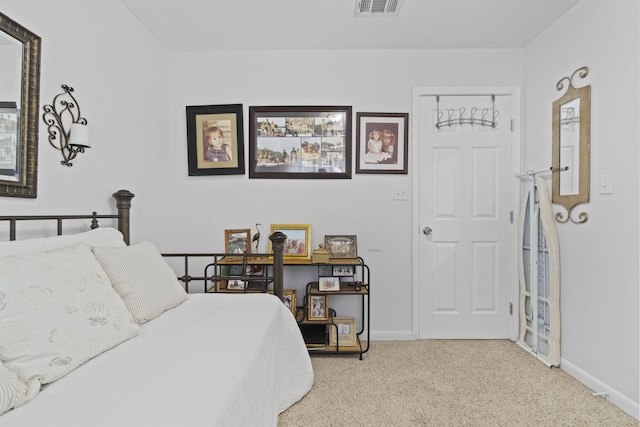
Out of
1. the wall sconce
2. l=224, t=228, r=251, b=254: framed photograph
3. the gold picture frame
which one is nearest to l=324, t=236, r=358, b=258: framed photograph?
the gold picture frame

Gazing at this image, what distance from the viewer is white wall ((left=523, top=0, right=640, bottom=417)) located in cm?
170

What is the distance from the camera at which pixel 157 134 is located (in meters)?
2.57

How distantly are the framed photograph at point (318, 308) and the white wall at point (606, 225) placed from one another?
1600mm

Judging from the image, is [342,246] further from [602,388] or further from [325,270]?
[602,388]

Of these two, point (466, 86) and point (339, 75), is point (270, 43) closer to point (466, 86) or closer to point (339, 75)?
point (339, 75)

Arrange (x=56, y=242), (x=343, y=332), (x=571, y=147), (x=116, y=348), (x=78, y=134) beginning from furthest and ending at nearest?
(x=343, y=332), (x=571, y=147), (x=78, y=134), (x=56, y=242), (x=116, y=348)

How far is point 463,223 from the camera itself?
271cm

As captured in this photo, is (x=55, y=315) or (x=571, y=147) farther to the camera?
(x=571, y=147)

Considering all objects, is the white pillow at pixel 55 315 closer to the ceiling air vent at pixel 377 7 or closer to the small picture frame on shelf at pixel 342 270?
the small picture frame on shelf at pixel 342 270

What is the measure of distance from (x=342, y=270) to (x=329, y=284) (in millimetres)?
166

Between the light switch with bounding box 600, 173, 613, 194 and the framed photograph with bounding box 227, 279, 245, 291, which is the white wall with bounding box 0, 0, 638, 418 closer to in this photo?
the light switch with bounding box 600, 173, 613, 194

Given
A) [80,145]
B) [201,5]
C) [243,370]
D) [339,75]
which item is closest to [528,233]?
[339,75]

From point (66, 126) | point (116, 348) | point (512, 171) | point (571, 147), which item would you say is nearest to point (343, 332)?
point (116, 348)

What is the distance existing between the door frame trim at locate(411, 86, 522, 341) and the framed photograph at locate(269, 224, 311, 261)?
0.87 metres
